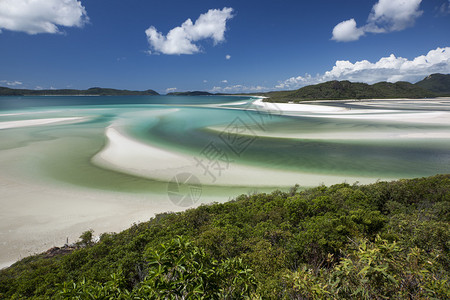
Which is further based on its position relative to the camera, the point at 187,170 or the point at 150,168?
the point at 150,168

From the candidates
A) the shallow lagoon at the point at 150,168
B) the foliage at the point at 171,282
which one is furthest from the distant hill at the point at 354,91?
the foliage at the point at 171,282

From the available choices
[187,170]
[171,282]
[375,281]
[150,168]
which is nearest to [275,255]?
[375,281]

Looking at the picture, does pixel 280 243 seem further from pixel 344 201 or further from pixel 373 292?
pixel 344 201

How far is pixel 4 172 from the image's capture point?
14.6 meters

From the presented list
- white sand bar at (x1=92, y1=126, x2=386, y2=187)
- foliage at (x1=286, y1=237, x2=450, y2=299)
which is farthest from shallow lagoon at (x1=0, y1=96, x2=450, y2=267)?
foliage at (x1=286, y1=237, x2=450, y2=299)

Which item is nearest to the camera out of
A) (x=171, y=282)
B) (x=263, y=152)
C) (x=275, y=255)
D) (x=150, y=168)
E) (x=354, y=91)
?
(x=171, y=282)

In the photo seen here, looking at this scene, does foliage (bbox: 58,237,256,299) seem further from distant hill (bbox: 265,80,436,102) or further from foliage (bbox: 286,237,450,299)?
distant hill (bbox: 265,80,436,102)

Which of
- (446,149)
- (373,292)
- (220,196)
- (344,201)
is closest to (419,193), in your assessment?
(344,201)

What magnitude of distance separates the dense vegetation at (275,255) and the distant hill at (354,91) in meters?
117

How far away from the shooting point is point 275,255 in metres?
4.99

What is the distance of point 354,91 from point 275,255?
151757 mm

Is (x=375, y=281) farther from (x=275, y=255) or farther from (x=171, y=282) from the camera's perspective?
(x=171, y=282)

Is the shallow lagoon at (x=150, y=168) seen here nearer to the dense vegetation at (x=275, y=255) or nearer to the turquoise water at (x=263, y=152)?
the turquoise water at (x=263, y=152)

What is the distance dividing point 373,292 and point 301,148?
19579 mm
